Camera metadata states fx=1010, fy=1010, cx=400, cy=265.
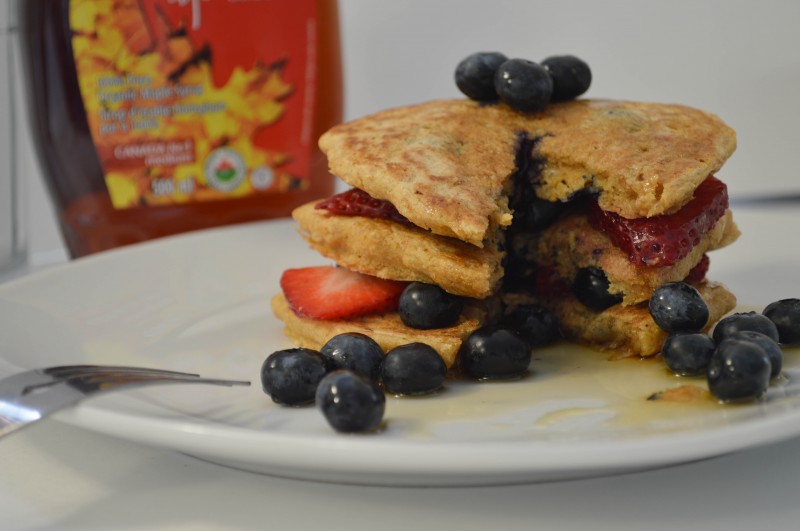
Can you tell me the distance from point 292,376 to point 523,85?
2.47 ft

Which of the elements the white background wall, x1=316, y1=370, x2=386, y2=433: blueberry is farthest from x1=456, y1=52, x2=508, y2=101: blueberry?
the white background wall

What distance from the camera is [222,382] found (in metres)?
1.47

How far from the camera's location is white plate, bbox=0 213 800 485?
3.66ft

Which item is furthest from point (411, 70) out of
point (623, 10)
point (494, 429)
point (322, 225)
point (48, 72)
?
point (494, 429)

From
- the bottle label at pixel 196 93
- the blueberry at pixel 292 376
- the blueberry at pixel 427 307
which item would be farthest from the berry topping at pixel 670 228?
the bottle label at pixel 196 93

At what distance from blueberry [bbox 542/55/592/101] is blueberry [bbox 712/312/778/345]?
0.59 m

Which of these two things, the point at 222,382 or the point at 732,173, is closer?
the point at 222,382

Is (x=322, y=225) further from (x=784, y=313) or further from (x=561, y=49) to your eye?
(x=561, y=49)

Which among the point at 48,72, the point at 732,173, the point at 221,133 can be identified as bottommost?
the point at 732,173

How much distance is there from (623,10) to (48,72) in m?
1.84

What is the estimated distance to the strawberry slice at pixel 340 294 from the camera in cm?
172

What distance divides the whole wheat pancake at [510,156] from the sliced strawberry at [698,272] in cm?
20

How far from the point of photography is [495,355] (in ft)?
5.10

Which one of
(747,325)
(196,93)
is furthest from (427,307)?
(196,93)
